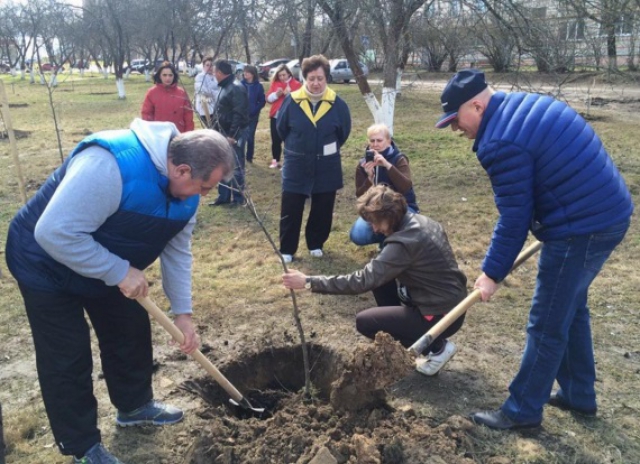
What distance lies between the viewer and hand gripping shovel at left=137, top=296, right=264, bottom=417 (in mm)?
2506

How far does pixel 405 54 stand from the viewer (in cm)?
955

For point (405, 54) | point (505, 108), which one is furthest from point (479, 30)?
point (505, 108)

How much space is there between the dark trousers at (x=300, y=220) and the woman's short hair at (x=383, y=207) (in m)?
2.03

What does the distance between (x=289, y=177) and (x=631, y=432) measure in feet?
10.9

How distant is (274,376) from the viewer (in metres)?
3.74

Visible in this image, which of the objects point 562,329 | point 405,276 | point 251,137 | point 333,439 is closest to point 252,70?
point 251,137

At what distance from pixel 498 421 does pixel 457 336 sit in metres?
1.03

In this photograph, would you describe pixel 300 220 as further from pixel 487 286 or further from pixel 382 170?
pixel 487 286

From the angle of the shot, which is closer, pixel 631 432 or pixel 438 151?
pixel 631 432

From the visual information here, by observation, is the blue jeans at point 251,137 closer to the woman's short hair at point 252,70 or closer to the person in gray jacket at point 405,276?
the woman's short hair at point 252,70

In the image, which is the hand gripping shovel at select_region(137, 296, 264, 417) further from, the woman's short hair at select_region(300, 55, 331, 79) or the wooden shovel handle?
the woman's short hair at select_region(300, 55, 331, 79)

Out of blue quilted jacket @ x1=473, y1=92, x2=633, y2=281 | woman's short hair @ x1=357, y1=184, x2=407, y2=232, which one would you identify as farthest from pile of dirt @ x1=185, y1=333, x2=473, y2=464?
blue quilted jacket @ x1=473, y1=92, x2=633, y2=281

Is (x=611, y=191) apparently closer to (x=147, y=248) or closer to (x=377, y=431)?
(x=377, y=431)

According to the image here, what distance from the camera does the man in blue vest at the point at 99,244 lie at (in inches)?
84.9
